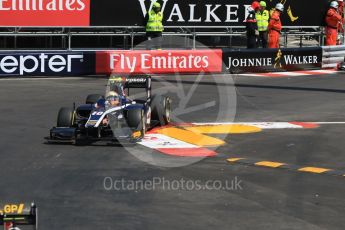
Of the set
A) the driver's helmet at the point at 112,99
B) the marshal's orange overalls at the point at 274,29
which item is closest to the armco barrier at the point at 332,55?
the marshal's orange overalls at the point at 274,29

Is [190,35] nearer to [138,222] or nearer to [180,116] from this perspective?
[180,116]

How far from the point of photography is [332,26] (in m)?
26.9

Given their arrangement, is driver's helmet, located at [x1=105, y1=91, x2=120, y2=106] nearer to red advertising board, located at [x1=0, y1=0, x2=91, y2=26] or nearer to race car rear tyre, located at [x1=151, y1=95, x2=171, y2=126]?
race car rear tyre, located at [x1=151, y1=95, x2=171, y2=126]

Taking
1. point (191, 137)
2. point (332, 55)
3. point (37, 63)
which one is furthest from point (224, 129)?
point (332, 55)

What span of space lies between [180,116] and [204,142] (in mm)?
2718

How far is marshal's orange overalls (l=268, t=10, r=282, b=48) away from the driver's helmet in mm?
14178

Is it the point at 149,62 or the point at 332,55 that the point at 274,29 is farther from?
the point at 149,62

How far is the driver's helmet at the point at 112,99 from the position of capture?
12477 millimetres

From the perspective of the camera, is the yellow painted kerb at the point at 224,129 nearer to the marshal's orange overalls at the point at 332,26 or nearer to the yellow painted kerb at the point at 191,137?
the yellow painted kerb at the point at 191,137

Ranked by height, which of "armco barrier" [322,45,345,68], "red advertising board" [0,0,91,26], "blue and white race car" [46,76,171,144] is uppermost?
"red advertising board" [0,0,91,26]

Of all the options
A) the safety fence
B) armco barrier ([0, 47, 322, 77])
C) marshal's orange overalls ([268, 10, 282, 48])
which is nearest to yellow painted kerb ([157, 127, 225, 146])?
armco barrier ([0, 47, 322, 77])

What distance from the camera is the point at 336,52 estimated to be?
25.3 metres

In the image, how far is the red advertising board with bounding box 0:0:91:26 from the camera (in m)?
24.6

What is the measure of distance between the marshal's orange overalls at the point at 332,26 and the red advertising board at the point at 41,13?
29.1 ft
